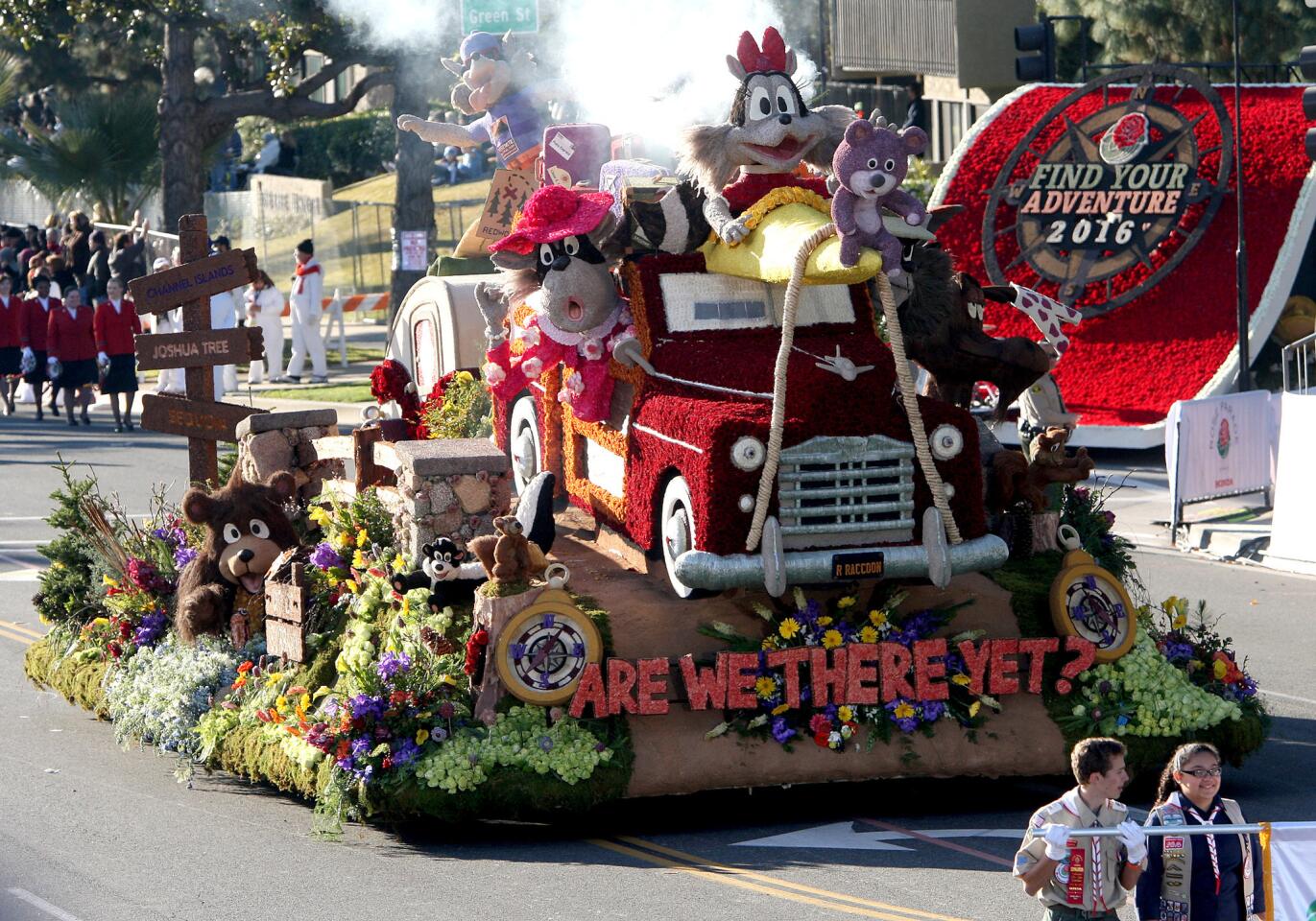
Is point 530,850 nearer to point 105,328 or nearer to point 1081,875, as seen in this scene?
point 1081,875

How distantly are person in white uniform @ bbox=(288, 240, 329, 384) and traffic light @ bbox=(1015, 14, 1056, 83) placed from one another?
10637 mm

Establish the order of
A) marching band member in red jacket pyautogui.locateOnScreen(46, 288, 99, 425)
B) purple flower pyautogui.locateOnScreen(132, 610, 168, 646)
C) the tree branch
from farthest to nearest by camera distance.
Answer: the tree branch
marching band member in red jacket pyautogui.locateOnScreen(46, 288, 99, 425)
purple flower pyautogui.locateOnScreen(132, 610, 168, 646)

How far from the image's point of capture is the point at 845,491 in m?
10.7

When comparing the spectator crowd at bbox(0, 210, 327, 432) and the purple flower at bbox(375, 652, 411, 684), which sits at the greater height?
the spectator crowd at bbox(0, 210, 327, 432)

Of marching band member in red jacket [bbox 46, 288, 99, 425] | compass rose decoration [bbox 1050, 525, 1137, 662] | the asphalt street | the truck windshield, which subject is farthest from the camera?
marching band member in red jacket [bbox 46, 288, 99, 425]

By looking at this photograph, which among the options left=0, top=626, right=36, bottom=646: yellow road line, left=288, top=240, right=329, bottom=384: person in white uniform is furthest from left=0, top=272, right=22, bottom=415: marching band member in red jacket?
left=0, top=626, right=36, bottom=646: yellow road line

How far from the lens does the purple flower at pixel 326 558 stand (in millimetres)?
12047

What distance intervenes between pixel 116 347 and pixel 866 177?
61.3ft

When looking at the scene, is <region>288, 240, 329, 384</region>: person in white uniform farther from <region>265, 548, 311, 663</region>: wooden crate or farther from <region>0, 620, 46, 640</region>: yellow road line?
<region>265, 548, 311, 663</region>: wooden crate

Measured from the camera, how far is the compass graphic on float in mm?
24188

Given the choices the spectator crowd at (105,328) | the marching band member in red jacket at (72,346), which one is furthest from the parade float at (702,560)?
the marching band member in red jacket at (72,346)

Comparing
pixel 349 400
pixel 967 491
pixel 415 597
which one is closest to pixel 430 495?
pixel 415 597

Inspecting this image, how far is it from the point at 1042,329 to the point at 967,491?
226cm

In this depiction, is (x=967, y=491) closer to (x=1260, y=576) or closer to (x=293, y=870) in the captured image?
(x=293, y=870)
